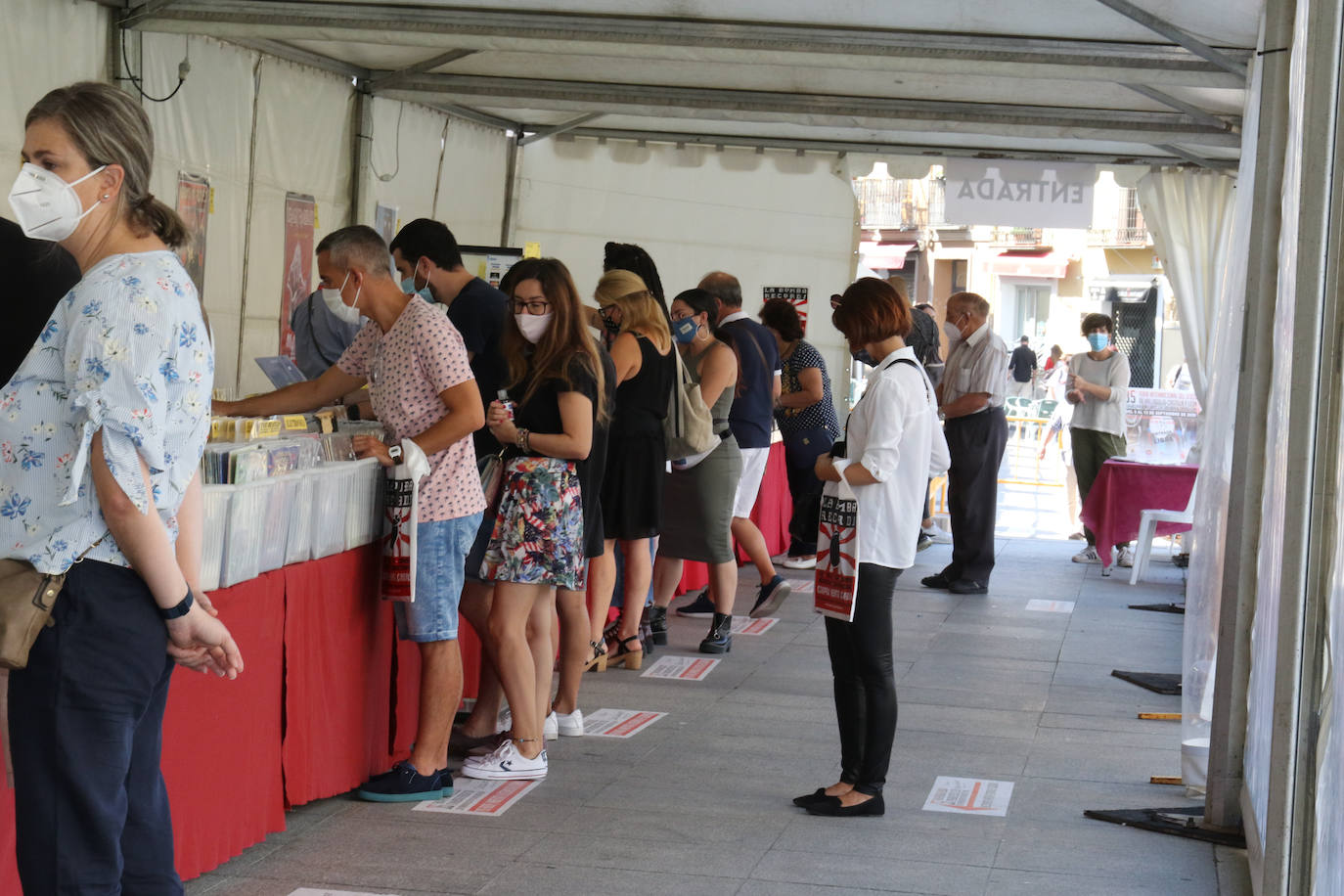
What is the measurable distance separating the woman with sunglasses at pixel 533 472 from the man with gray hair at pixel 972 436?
437cm

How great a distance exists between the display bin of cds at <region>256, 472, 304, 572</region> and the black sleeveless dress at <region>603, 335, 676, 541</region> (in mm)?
1866

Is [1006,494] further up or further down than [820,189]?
further down

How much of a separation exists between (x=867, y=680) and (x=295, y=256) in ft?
16.5

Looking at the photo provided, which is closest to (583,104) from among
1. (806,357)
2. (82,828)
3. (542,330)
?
(806,357)

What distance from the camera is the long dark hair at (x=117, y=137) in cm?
207

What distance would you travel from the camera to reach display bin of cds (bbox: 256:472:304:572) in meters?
3.50

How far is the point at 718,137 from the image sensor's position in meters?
10.3

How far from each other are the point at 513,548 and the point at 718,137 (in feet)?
21.5

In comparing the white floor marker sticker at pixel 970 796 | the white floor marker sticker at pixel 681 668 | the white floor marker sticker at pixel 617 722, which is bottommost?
the white floor marker sticker at pixel 617 722

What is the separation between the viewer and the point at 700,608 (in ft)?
24.3

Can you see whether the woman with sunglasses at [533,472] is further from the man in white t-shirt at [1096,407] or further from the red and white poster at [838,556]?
the man in white t-shirt at [1096,407]

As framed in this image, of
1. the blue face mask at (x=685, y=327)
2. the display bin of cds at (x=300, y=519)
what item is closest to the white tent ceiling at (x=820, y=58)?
the blue face mask at (x=685, y=327)

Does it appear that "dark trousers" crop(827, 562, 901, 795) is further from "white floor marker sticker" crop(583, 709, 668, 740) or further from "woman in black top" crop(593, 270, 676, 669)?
"woman in black top" crop(593, 270, 676, 669)

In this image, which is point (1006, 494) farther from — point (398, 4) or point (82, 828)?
point (82, 828)
